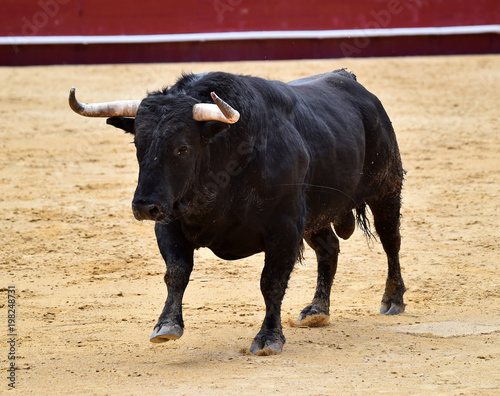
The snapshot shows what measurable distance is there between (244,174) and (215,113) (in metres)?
0.32

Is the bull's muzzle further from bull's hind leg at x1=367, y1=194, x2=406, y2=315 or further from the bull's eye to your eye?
bull's hind leg at x1=367, y1=194, x2=406, y2=315

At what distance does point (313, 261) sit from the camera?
5.67 meters

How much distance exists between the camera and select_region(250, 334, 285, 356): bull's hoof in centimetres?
369

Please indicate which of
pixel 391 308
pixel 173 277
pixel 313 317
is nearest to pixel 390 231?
pixel 391 308

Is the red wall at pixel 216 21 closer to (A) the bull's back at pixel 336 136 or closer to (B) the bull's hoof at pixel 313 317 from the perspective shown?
(A) the bull's back at pixel 336 136

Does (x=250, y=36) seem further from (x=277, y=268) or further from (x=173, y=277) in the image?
(x=173, y=277)

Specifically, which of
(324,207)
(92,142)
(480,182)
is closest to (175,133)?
(324,207)

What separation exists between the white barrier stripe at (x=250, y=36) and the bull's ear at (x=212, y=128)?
314 inches

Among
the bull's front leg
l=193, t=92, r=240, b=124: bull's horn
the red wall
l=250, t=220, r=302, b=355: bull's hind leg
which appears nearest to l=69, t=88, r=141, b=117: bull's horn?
l=193, t=92, r=240, b=124: bull's horn

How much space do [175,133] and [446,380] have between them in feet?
4.23

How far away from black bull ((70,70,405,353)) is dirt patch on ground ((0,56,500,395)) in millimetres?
278

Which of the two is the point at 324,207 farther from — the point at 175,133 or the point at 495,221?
the point at 495,221

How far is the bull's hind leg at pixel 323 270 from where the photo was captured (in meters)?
4.35

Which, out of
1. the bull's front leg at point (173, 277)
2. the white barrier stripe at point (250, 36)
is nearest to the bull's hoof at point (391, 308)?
the bull's front leg at point (173, 277)
